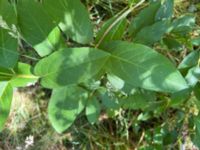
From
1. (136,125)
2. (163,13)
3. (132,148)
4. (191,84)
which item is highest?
(163,13)

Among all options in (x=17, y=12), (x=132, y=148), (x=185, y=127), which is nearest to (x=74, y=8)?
(x=17, y=12)

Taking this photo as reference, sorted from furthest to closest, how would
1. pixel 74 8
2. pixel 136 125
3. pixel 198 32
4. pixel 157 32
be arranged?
pixel 136 125 < pixel 198 32 < pixel 157 32 < pixel 74 8

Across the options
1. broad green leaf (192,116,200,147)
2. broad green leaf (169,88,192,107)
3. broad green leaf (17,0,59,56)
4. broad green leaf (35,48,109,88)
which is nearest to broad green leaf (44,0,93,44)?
broad green leaf (17,0,59,56)

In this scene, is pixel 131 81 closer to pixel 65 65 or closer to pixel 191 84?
pixel 65 65

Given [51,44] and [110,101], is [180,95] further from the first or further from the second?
[51,44]

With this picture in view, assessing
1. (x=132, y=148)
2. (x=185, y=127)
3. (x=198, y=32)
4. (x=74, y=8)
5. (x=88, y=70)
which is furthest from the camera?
(x=132, y=148)

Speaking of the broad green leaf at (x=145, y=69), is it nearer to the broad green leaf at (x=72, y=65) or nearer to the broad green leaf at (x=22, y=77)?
the broad green leaf at (x=72, y=65)

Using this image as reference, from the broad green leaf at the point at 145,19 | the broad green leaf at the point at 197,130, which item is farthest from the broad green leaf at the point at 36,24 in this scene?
the broad green leaf at the point at 197,130
